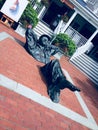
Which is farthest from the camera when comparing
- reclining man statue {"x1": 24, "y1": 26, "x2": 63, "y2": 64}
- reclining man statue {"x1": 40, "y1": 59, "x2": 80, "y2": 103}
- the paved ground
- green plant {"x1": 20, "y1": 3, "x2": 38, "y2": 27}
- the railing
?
the railing

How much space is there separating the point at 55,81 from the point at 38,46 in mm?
2878

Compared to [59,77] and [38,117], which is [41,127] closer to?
[38,117]

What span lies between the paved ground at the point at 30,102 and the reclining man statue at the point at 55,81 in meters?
0.24

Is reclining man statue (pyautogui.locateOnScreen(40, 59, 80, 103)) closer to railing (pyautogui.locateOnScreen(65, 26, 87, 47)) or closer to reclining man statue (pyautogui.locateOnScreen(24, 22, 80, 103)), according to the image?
reclining man statue (pyautogui.locateOnScreen(24, 22, 80, 103))

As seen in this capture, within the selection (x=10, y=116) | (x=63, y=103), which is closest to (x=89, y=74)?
(x=63, y=103)

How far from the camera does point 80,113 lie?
9695mm

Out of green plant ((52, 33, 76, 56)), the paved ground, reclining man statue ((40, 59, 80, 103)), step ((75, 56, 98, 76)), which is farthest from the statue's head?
step ((75, 56, 98, 76))

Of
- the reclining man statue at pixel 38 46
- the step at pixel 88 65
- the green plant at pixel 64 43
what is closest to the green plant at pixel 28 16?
the green plant at pixel 64 43

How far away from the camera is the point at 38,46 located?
11344mm

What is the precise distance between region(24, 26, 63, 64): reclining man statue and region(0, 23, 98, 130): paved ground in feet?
1.16

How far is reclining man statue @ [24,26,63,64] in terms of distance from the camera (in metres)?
11.0

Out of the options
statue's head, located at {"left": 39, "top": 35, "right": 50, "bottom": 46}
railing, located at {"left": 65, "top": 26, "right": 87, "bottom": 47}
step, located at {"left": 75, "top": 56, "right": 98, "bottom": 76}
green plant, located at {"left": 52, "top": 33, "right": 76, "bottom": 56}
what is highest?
statue's head, located at {"left": 39, "top": 35, "right": 50, "bottom": 46}

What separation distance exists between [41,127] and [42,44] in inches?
220

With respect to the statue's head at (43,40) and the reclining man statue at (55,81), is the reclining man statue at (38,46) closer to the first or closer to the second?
the statue's head at (43,40)
